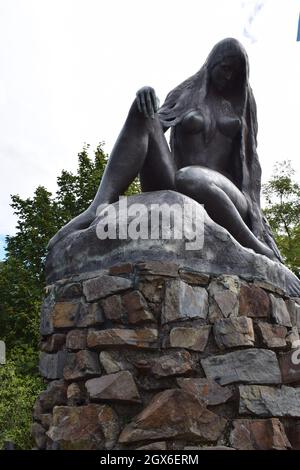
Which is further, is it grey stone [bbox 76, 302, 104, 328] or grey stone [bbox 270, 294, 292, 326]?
grey stone [bbox 270, 294, 292, 326]

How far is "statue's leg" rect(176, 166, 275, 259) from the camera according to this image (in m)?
3.69

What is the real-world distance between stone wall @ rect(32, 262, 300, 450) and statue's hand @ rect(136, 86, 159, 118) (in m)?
1.02

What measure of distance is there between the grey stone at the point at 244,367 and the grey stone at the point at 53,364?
75 centimetres

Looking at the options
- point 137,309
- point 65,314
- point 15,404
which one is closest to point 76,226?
point 65,314

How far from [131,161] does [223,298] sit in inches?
43.7

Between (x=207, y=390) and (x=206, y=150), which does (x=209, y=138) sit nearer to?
(x=206, y=150)

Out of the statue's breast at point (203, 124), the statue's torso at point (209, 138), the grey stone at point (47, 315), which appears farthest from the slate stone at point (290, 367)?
the statue's breast at point (203, 124)

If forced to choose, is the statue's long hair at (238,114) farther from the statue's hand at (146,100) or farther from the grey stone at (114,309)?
the grey stone at (114,309)

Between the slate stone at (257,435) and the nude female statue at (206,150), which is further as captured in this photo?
the nude female statue at (206,150)

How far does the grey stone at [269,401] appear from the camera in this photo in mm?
2978

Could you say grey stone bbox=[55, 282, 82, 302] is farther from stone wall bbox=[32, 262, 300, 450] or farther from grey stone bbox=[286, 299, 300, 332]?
grey stone bbox=[286, 299, 300, 332]

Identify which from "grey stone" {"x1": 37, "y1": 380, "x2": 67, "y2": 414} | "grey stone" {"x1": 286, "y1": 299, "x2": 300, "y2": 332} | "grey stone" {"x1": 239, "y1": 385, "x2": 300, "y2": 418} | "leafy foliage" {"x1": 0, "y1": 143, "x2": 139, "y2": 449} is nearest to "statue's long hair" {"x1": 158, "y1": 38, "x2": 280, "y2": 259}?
"grey stone" {"x1": 286, "y1": 299, "x2": 300, "y2": 332}

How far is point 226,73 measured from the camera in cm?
427
